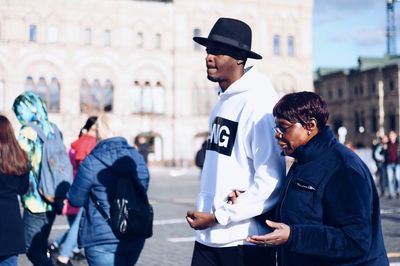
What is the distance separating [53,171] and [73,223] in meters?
2.20

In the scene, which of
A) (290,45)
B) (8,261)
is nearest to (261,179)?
(8,261)

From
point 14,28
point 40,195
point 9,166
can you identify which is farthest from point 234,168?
point 14,28

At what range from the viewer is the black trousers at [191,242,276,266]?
133 inches

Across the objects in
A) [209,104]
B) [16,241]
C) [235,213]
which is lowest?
[16,241]

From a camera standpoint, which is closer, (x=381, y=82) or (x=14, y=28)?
(x=14, y=28)

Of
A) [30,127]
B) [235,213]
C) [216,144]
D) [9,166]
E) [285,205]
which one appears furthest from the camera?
[30,127]

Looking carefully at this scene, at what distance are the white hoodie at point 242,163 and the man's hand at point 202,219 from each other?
0.05 meters

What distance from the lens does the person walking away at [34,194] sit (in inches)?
239

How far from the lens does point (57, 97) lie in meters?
40.3

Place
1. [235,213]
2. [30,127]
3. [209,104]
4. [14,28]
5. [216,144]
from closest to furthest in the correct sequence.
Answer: [235,213]
[216,144]
[30,127]
[14,28]
[209,104]

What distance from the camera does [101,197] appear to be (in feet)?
15.9

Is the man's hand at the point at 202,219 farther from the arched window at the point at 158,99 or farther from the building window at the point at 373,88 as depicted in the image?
the building window at the point at 373,88

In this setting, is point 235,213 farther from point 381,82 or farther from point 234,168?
point 381,82

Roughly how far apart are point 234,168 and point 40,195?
10.8ft
